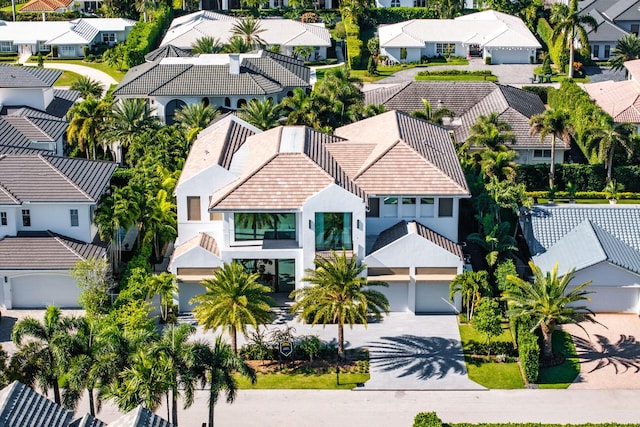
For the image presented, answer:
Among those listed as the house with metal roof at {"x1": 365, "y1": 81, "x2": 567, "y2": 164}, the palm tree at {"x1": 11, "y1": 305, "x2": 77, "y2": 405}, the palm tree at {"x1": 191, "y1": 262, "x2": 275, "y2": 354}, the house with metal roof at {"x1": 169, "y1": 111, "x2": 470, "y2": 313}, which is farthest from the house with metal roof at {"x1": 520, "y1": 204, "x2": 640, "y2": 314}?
the palm tree at {"x1": 11, "y1": 305, "x2": 77, "y2": 405}

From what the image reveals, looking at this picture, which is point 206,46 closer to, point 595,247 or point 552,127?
point 552,127

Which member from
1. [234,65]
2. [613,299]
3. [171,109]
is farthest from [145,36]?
[613,299]

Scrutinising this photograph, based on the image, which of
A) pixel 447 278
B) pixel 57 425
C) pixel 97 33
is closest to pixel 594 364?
pixel 447 278

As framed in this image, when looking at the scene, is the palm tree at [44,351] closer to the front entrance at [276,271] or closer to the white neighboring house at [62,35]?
the front entrance at [276,271]

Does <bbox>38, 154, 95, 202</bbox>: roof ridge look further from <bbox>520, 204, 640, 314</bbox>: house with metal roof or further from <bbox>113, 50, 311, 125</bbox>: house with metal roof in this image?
<bbox>520, 204, 640, 314</bbox>: house with metal roof

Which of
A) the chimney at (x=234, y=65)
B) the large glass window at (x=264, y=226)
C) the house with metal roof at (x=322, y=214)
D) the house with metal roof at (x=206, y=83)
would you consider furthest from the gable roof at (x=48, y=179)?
Result: the chimney at (x=234, y=65)

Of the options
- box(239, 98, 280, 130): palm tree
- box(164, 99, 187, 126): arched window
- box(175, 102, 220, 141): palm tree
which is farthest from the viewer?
box(164, 99, 187, 126): arched window
